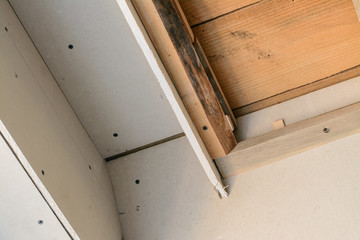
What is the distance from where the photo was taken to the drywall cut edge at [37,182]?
1.37m

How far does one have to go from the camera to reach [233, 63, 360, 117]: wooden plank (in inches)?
71.5

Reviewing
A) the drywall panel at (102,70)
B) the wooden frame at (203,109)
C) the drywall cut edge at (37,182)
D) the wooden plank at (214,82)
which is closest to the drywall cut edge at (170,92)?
the wooden frame at (203,109)

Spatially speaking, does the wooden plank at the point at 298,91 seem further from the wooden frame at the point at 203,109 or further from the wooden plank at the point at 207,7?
the wooden plank at the point at 207,7

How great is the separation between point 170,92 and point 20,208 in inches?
18.2

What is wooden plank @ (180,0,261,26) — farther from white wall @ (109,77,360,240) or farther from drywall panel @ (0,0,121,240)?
drywall panel @ (0,0,121,240)

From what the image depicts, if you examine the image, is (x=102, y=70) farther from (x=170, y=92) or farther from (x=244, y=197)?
(x=244, y=197)

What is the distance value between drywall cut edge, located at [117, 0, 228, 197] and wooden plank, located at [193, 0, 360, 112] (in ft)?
0.74

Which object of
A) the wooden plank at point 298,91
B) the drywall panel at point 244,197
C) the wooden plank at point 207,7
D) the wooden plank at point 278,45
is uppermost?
the wooden plank at point 207,7

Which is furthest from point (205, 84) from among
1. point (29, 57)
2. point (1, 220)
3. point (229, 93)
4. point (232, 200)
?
point (1, 220)

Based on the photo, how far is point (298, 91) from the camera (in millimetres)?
1840

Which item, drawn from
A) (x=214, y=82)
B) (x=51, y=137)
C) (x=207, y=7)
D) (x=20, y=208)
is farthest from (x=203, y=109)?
(x=20, y=208)

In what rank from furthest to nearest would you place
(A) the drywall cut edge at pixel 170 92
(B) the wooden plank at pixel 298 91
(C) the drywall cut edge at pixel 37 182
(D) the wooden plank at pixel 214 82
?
(B) the wooden plank at pixel 298 91
(D) the wooden plank at pixel 214 82
(A) the drywall cut edge at pixel 170 92
(C) the drywall cut edge at pixel 37 182

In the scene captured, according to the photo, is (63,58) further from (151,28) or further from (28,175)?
(28,175)

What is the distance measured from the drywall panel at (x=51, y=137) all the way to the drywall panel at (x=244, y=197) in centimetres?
9
